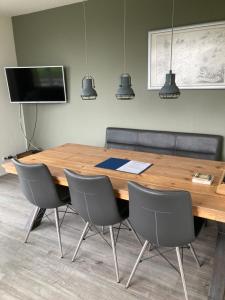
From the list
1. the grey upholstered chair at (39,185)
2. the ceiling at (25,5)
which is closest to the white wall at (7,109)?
the ceiling at (25,5)

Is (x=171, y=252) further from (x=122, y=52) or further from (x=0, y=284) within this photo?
(x=122, y=52)

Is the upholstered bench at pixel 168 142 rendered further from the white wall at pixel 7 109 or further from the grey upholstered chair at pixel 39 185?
the white wall at pixel 7 109

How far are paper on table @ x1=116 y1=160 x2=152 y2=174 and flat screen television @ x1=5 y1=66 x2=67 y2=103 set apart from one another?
2225 mm

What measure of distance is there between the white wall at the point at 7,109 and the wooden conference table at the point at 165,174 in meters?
1.98

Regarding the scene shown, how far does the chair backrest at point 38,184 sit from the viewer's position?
2.05 m

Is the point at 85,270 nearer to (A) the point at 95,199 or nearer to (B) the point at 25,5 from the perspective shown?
(A) the point at 95,199

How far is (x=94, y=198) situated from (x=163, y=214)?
545mm

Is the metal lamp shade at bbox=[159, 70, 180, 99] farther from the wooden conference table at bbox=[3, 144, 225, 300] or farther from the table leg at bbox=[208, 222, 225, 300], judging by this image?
the table leg at bbox=[208, 222, 225, 300]

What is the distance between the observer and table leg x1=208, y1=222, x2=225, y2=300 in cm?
170

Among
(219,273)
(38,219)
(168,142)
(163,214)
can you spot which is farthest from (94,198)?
(168,142)

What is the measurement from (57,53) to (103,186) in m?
3.07

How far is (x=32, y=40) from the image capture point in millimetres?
4227

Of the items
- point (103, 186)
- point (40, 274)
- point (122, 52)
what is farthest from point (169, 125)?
point (40, 274)

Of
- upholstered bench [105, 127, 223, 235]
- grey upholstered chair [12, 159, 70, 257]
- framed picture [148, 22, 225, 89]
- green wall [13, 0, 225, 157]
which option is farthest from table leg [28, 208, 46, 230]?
framed picture [148, 22, 225, 89]
